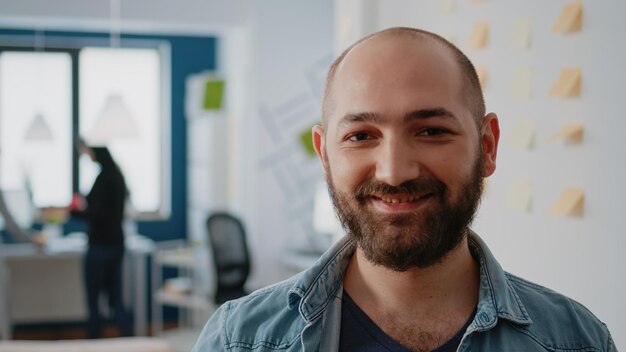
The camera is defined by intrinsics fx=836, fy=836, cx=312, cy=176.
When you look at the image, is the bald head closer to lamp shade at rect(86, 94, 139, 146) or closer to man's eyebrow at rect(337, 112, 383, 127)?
man's eyebrow at rect(337, 112, 383, 127)

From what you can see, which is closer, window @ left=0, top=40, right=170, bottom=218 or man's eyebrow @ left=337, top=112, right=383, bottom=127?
man's eyebrow @ left=337, top=112, right=383, bottom=127

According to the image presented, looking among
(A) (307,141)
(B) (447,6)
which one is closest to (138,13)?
(A) (307,141)

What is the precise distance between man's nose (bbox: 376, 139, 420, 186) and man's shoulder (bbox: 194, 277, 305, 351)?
0.29 metres

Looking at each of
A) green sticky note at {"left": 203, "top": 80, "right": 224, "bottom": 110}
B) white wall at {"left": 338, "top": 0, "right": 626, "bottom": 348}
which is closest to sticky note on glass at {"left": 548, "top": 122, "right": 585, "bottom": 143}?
white wall at {"left": 338, "top": 0, "right": 626, "bottom": 348}

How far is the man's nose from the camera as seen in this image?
4.17ft

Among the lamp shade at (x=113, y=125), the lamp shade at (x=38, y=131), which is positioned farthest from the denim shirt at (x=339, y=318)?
the lamp shade at (x=38, y=131)

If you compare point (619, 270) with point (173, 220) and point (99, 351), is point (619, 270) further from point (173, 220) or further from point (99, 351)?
point (173, 220)

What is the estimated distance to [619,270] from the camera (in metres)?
2.00

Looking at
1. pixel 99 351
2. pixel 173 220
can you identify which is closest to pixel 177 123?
pixel 173 220

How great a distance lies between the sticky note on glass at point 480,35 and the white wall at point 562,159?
0.09ft

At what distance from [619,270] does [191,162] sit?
6009mm

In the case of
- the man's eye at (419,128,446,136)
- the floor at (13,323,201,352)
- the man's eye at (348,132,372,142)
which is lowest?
the floor at (13,323,201,352)

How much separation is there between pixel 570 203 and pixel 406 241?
40.0 inches

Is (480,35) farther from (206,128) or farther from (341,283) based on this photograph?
(206,128)
